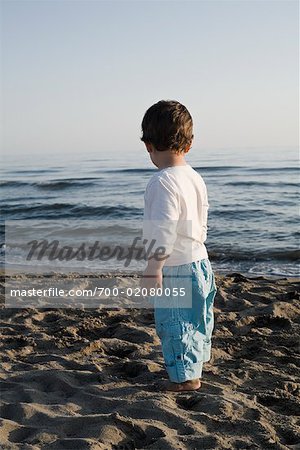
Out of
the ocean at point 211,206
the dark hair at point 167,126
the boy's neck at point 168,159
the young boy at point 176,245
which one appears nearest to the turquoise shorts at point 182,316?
the young boy at point 176,245

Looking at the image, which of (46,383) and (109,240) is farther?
(109,240)

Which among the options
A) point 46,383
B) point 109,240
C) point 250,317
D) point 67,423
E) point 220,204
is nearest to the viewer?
point 67,423

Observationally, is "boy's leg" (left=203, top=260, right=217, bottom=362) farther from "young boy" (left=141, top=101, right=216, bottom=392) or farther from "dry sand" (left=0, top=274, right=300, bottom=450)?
"dry sand" (left=0, top=274, right=300, bottom=450)

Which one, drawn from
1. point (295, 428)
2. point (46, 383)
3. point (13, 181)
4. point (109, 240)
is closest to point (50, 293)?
point (46, 383)

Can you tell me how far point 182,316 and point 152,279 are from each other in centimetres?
38

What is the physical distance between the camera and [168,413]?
3432 millimetres

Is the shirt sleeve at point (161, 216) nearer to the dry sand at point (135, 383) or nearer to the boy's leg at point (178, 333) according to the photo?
the boy's leg at point (178, 333)

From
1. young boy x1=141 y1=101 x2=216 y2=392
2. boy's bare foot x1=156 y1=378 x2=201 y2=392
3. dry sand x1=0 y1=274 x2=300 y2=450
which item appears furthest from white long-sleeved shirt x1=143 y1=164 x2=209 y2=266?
dry sand x1=0 y1=274 x2=300 y2=450

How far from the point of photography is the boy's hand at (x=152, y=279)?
3619 millimetres

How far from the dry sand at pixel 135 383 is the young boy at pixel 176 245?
26 cm

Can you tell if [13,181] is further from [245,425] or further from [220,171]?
[245,425]

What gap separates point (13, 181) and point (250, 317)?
20051mm

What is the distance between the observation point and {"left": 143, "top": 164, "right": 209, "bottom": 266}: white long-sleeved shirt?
3.60 m

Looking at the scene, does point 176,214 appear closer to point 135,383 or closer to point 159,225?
point 159,225
